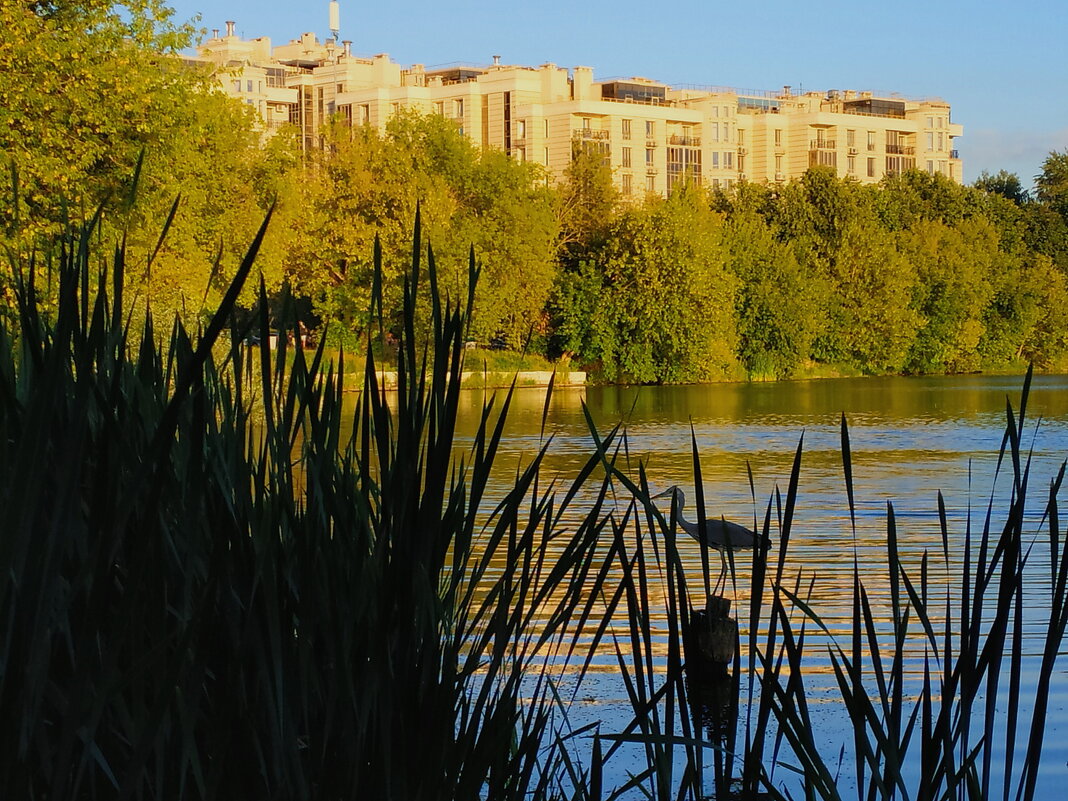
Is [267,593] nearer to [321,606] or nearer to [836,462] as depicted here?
[321,606]

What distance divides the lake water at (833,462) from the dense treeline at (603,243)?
399cm

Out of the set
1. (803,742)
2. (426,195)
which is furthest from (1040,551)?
(426,195)

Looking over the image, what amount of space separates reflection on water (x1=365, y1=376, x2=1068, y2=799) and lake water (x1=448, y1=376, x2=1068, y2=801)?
0.02 meters

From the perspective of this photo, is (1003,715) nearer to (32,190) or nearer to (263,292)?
(263,292)

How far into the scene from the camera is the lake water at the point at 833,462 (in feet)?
23.4

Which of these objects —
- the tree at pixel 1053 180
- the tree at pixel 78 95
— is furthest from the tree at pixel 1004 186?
the tree at pixel 78 95

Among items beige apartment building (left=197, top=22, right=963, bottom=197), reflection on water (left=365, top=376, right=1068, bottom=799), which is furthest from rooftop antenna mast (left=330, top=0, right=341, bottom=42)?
reflection on water (left=365, top=376, right=1068, bottom=799)

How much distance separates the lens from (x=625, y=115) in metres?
77.5

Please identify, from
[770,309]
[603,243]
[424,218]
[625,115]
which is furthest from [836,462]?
[625,115]

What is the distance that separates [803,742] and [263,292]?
0.93m

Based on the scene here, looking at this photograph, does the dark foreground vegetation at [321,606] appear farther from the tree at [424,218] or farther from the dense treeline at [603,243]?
the tree at [424,218]

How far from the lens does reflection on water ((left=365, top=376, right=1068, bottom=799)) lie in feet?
26.2

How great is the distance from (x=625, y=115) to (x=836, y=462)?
2365 inches

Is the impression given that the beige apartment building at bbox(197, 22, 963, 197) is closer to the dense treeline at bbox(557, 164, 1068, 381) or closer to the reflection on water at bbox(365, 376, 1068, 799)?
the dense treeline at bbox(557, 164, 1068, 381)
